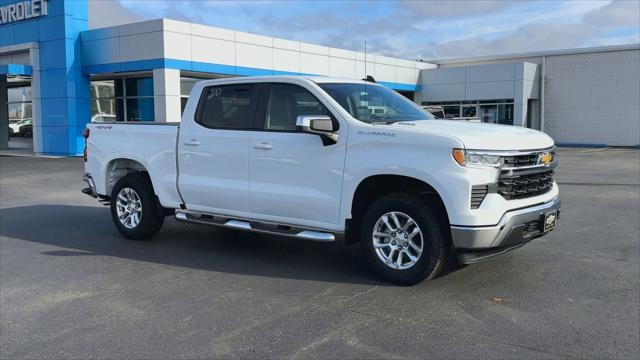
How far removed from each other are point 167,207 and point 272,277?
2154 mm

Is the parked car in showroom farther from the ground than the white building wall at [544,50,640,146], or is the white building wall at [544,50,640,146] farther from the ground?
the white building wall at [544,50,640,146]

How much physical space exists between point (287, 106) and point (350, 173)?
119cm

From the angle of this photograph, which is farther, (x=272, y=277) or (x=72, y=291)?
(x=272, y=277)

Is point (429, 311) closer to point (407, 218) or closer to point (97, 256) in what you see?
point (407, 218)

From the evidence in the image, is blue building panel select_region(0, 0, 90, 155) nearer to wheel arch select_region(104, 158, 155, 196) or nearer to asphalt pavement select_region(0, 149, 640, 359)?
asphalt pavement select_region(0, 149, 640, 359)

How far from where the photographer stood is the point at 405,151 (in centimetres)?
558

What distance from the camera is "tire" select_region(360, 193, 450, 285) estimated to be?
5562 mm

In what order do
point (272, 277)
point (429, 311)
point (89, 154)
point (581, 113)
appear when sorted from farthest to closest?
point (581, 113), point (89, 154), point (272, 277), point (429, 311)

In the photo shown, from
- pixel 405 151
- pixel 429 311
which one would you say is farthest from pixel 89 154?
pixel 429 311

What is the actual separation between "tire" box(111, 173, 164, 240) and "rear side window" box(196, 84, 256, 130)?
1321 millimetres

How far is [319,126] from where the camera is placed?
584 cm

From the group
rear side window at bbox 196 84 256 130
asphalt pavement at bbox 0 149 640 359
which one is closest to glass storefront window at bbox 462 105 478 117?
asphalt pavement at bbox 0 149 640 359

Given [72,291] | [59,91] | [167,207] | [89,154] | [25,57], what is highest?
[25,57]

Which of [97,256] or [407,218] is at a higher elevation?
[407,218]
